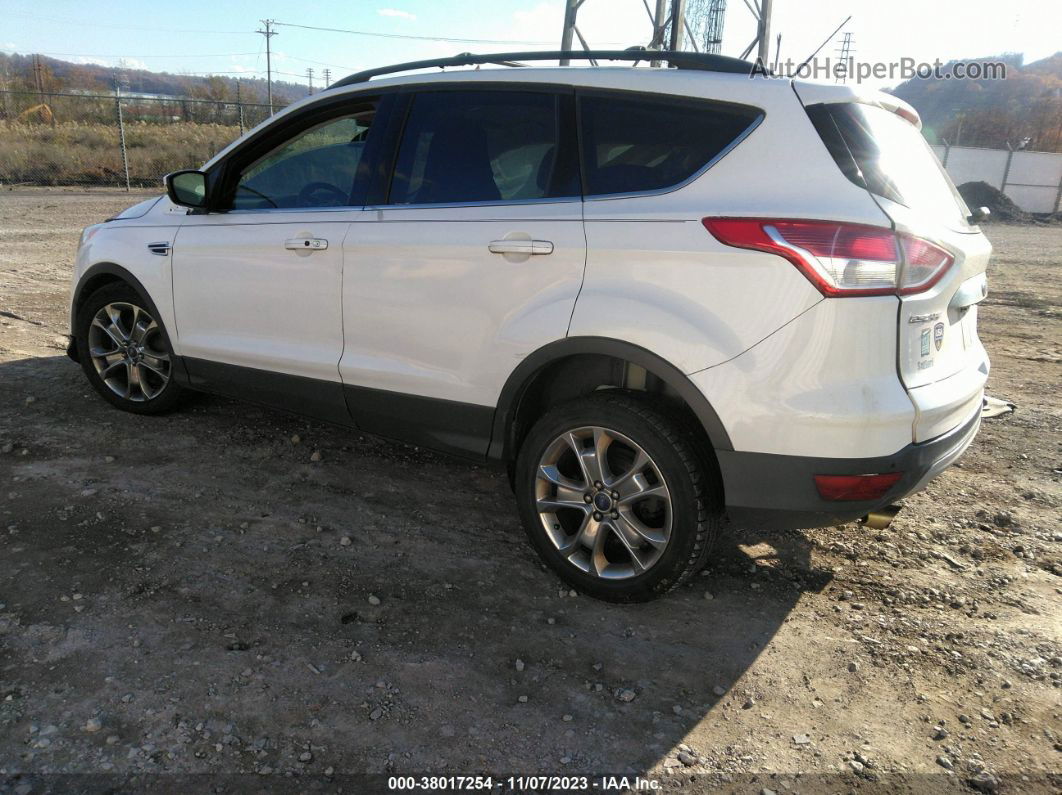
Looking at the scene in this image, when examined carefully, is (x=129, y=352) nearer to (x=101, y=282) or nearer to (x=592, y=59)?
(x=101, y=282)

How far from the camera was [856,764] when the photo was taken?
2389 mm

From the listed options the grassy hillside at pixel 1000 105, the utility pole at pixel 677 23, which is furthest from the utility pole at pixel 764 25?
the grassy hillside at pixel 1000 105

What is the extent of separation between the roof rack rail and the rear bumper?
4.75 ft

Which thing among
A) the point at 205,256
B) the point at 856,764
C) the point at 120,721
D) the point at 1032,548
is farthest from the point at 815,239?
the point at 205,256

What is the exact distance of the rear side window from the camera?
2822 millimetres

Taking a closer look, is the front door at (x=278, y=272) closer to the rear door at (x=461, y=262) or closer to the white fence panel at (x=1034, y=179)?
the rear door at (x=461, y=262)

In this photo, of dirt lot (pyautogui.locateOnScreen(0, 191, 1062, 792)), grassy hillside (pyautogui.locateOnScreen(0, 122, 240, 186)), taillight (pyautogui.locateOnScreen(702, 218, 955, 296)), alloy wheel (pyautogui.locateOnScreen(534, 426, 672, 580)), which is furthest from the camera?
grassy hillside (pyautogui.locateOnScreen(0, 122, 240, 186))

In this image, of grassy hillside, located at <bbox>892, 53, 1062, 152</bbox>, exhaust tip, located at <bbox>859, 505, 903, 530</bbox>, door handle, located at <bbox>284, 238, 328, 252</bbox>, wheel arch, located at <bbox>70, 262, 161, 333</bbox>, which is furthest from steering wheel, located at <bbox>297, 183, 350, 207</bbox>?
grassy hillside, located at <bbox>892, 53, 1062, 152</bbox>

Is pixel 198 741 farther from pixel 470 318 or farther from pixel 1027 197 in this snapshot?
pixel 1027 197

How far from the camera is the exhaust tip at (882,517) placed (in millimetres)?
2828

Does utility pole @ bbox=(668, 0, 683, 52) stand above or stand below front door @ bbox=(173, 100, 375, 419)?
above

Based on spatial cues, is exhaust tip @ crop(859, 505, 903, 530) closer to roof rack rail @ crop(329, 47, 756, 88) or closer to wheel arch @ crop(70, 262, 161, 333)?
roof rack rail @ crop(329, 47, 756, 88)

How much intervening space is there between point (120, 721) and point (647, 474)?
1890mm

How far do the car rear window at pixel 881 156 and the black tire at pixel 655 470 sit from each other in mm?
1041
